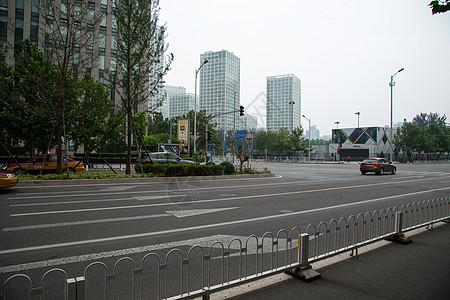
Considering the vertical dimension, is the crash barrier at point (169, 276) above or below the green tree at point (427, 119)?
below

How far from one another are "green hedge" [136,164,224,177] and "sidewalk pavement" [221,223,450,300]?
46.0ft

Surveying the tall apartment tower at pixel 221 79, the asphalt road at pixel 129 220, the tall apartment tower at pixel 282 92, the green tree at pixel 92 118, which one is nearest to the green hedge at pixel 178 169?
the asphalt road at pixel 129 220

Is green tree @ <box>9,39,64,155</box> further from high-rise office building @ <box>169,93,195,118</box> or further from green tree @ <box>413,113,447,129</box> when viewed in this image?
green tree @ <box>413,113,447,129</box>

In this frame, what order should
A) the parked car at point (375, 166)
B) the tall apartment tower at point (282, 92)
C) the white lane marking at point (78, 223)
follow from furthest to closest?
the tall apartment tower at point (282, 92) → the parked car at point (375, 166) → the white lane marking at point (78, 223)

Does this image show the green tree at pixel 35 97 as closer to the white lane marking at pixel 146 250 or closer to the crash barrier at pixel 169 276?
the white lane marking at pixel 146 250

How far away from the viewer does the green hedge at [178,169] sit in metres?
18.0

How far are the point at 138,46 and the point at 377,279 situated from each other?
711 inches

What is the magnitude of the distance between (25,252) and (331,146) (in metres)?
78.4

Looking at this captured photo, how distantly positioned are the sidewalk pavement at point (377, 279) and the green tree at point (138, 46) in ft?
49.5

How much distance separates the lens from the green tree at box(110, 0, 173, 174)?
17.3 metres

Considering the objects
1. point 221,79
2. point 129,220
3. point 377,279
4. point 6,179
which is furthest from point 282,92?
point 377,279

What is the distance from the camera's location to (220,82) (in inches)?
1702

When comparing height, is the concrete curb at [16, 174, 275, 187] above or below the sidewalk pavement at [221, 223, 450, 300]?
above

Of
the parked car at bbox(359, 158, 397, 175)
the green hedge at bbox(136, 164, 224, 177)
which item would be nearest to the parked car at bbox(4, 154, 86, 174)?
the green hedge at bbox(136, 164, 224, 177)
